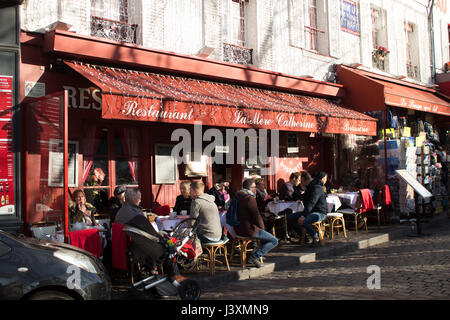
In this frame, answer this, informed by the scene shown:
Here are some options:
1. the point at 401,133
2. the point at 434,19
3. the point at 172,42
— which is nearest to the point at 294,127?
the point at 172,42

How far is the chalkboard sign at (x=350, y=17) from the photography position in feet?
44.2

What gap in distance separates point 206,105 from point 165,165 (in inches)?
76.4

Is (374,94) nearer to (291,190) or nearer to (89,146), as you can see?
(291,190)

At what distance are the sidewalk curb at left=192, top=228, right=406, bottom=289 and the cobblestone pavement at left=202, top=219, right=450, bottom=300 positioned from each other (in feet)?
0.45

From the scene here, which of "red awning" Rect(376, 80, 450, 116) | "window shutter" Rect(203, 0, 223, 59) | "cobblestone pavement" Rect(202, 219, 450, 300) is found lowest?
"cobblestone pavement" Rect(202, 219, 450, 300)

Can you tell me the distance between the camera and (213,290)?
5.96 m

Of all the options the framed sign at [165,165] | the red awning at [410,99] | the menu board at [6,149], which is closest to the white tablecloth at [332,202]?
the framed sign at [165,165]

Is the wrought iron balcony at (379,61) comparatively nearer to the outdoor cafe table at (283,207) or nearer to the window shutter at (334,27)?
the window shutter at (334,27)

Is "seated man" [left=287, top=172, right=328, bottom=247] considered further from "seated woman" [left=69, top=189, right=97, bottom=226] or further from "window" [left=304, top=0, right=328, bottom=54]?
"window" [left=304, top=0, right=328, bottom=54]

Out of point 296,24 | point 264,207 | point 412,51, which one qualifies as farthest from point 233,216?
point 412,51

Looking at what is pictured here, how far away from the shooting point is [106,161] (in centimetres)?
837

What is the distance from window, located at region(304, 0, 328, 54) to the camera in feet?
42.2

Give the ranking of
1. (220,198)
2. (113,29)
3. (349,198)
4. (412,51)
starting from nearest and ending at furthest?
(113,29), (220,198), (349,198), (412,51)

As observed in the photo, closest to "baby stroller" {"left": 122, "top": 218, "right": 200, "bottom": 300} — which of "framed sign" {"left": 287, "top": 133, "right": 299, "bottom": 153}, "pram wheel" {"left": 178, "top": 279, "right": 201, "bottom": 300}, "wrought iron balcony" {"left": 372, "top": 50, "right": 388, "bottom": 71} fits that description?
"pram wheel" {"left": 178, "top": 279, "right": 201, "bottom": 300}
